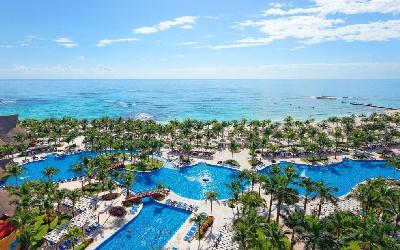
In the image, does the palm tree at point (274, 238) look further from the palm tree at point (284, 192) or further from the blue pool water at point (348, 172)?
the blue pool water at point (348, 172)

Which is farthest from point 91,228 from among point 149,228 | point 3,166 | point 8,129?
point 8,129

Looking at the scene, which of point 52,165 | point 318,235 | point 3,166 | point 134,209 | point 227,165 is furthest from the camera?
point 52,165

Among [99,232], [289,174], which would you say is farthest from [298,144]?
[99,232]

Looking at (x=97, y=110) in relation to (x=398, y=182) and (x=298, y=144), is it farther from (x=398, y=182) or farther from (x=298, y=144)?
(x=398, y=182)

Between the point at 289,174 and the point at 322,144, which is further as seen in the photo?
the point at 322,144

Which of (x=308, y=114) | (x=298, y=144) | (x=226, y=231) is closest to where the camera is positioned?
(x=226, y=231)

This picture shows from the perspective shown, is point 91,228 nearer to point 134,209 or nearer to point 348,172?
point 134,209
